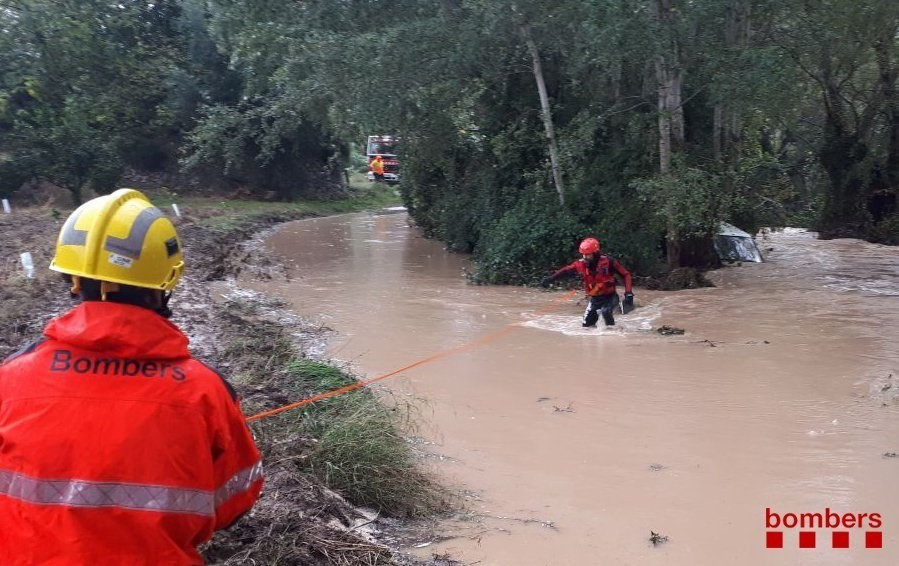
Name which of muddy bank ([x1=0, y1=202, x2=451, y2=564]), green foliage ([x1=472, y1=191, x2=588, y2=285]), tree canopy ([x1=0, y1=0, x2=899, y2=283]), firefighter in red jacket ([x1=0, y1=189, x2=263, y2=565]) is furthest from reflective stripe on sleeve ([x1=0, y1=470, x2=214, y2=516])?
green foliage ([x1=472, y1=191, x2=588, y2=285])

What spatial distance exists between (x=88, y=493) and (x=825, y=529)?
4.84 meters

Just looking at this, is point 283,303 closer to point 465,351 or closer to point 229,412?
point 465,351

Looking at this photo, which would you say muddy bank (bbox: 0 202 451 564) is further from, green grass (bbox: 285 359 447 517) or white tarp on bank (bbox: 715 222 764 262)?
white tarp on bank (bbox: 715 222 764 262)

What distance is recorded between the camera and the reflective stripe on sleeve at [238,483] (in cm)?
222

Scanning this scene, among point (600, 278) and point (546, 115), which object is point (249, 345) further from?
point (546, 115)

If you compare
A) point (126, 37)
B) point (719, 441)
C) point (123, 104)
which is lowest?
point (719, 441)

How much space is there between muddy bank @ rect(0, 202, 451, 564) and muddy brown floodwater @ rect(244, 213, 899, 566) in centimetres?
64

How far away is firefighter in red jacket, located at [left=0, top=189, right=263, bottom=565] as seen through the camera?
2.00 meters

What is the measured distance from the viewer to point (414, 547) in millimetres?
4730

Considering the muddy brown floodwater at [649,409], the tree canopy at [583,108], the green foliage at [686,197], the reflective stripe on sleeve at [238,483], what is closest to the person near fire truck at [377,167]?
the tree canopy at [583,108]

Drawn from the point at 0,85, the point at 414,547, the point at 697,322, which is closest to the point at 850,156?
the point at 697,322

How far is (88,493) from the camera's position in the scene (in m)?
2.00

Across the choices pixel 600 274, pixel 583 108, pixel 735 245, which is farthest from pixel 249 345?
pixel 735 245

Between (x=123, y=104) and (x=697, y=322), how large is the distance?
77.8 feet
